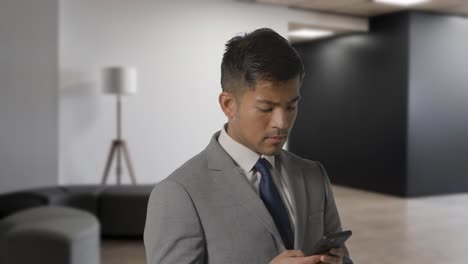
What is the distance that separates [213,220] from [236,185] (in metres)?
0.11

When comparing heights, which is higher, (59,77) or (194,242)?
(59,77)

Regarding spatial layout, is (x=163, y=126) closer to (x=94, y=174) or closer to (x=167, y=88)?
(x=167, y=88)

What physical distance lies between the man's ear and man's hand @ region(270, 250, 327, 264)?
35 cm

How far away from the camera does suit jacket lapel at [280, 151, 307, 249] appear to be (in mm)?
1223

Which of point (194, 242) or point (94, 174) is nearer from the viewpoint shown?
point (194, 242)

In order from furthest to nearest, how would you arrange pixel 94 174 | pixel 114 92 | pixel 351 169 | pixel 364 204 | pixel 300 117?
pixel 300 117 < pixel 351 169 < pixel 364 204 < pixel 94 174 < pixel 114 92

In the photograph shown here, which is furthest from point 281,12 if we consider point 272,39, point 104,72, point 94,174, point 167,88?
point 272,39

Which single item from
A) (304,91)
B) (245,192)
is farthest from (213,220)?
(304,91)

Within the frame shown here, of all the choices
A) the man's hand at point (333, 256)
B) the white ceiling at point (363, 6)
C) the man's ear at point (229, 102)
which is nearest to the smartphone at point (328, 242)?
the man's hand at point (333, 256)

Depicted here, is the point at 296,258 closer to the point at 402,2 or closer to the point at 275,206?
the point at 275,206

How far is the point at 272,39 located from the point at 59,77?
6077mm

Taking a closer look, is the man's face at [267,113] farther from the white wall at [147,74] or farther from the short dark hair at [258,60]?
the white wall at [147,74]

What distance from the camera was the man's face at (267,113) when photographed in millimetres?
1168

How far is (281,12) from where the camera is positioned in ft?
27.3
